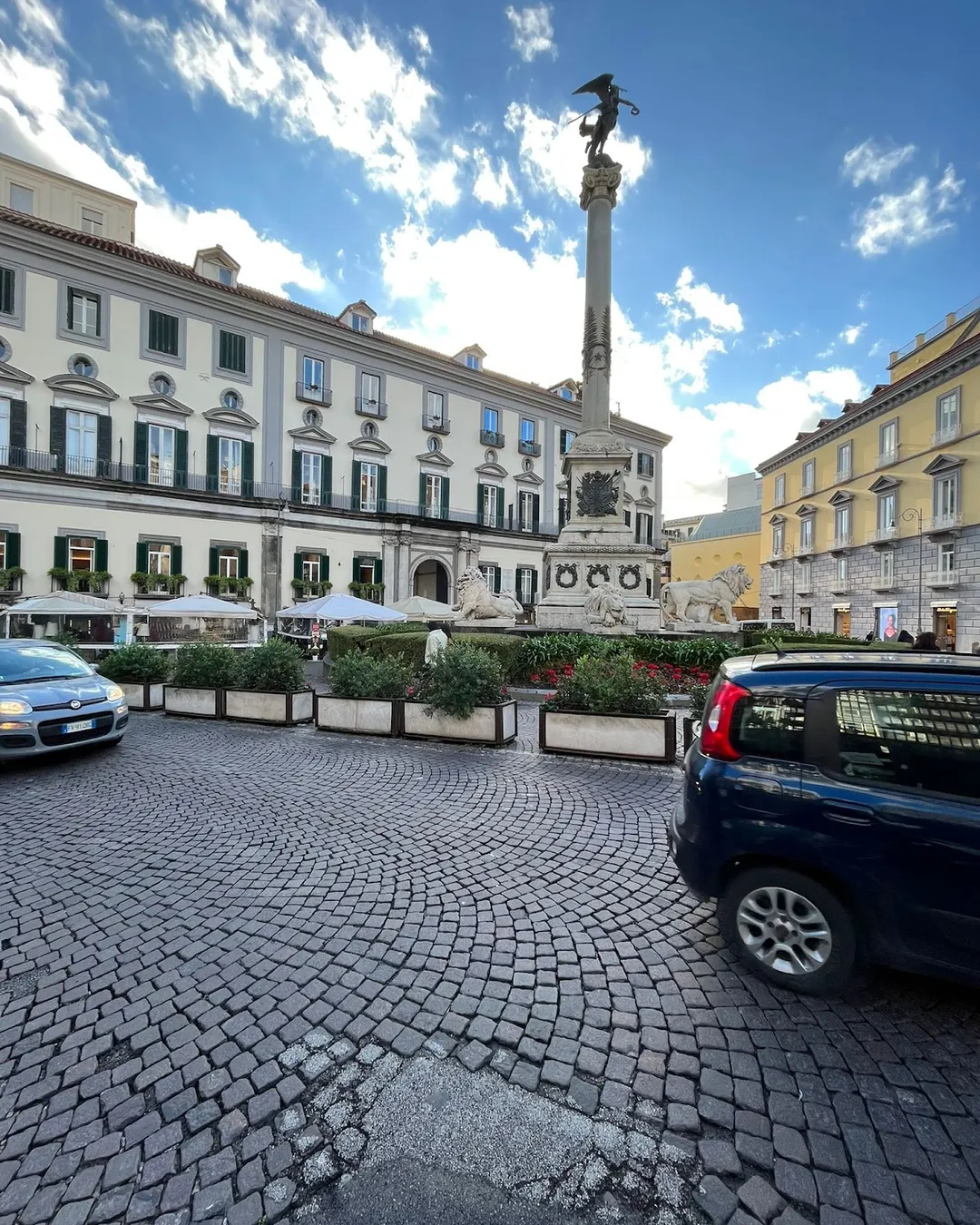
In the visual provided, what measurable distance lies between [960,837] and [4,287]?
1341 inches

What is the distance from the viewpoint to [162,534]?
26453mm

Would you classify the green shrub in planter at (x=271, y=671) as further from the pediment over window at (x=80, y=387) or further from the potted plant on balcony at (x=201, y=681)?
the pediment over window at (x=80, y=387)

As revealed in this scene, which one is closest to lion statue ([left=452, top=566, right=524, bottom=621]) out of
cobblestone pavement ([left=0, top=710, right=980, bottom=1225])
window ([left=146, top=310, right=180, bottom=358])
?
cobblestone pavement ([left=0, top=710, right=980, bottom=1225])

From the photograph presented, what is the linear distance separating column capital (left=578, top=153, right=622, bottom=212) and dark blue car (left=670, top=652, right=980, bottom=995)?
2152cm

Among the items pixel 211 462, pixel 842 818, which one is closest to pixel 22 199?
pixel 211 462

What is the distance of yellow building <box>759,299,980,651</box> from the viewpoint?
29.3 metres

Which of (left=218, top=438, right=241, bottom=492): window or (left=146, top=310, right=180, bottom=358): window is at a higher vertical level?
(left=146, top=310, right=180, bottom=358): window

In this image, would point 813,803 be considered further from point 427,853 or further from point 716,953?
point 427,853

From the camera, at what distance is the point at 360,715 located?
30.2ft

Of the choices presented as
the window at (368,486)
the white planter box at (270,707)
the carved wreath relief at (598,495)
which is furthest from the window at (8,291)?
the carved wreath relief at (598,495)

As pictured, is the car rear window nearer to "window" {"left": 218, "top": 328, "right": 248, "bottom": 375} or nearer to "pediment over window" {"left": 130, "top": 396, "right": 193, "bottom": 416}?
"pediment over window" {"left": 130, "top": 396, "right": 193, "bottom": 416}

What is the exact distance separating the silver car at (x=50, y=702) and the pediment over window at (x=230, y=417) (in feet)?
75.1

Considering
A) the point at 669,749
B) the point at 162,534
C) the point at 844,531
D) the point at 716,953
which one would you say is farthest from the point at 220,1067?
the point at 844,531

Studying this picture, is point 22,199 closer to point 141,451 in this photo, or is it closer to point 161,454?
point 141,451
